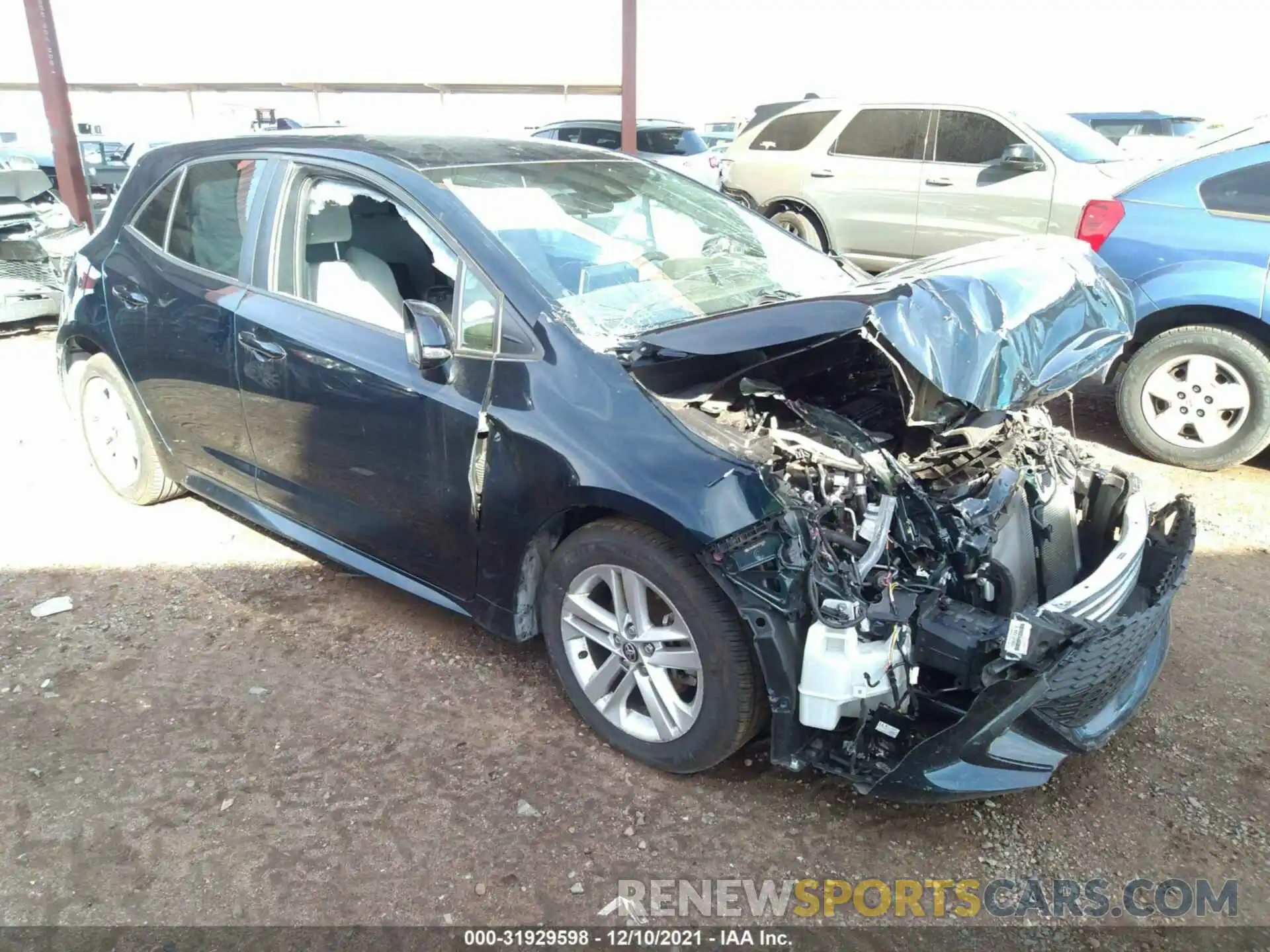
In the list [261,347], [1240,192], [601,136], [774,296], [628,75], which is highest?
[628,75]

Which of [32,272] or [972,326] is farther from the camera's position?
[32,272]

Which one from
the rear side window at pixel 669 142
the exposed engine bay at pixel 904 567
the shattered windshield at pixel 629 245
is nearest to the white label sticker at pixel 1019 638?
the exposed engine bay at pixel 904 567

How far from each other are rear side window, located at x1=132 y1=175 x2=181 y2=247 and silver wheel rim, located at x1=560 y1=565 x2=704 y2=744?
8.26ft

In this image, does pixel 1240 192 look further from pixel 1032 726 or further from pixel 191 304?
pixel 191 304

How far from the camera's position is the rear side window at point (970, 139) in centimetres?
768

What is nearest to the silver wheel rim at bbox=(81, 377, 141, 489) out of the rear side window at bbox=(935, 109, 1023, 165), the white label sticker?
the white label sticker

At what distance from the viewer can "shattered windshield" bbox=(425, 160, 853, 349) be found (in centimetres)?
288

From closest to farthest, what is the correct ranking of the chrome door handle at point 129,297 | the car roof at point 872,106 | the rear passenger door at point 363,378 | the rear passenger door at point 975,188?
the rear passenger door at point 363,378 → the chrome door handle at point 129,297 → the rear passenger door at point 975,188 → the car roof at point 872,106

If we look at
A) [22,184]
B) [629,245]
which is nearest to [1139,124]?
[629,245]

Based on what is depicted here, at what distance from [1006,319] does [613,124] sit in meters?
11.4

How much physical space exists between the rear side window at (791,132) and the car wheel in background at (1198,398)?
4.93 m

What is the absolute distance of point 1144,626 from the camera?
2332mm

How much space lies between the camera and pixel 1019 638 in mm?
2164

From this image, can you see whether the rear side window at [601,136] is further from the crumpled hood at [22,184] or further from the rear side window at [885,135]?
the crumpled hood at [22,184]
